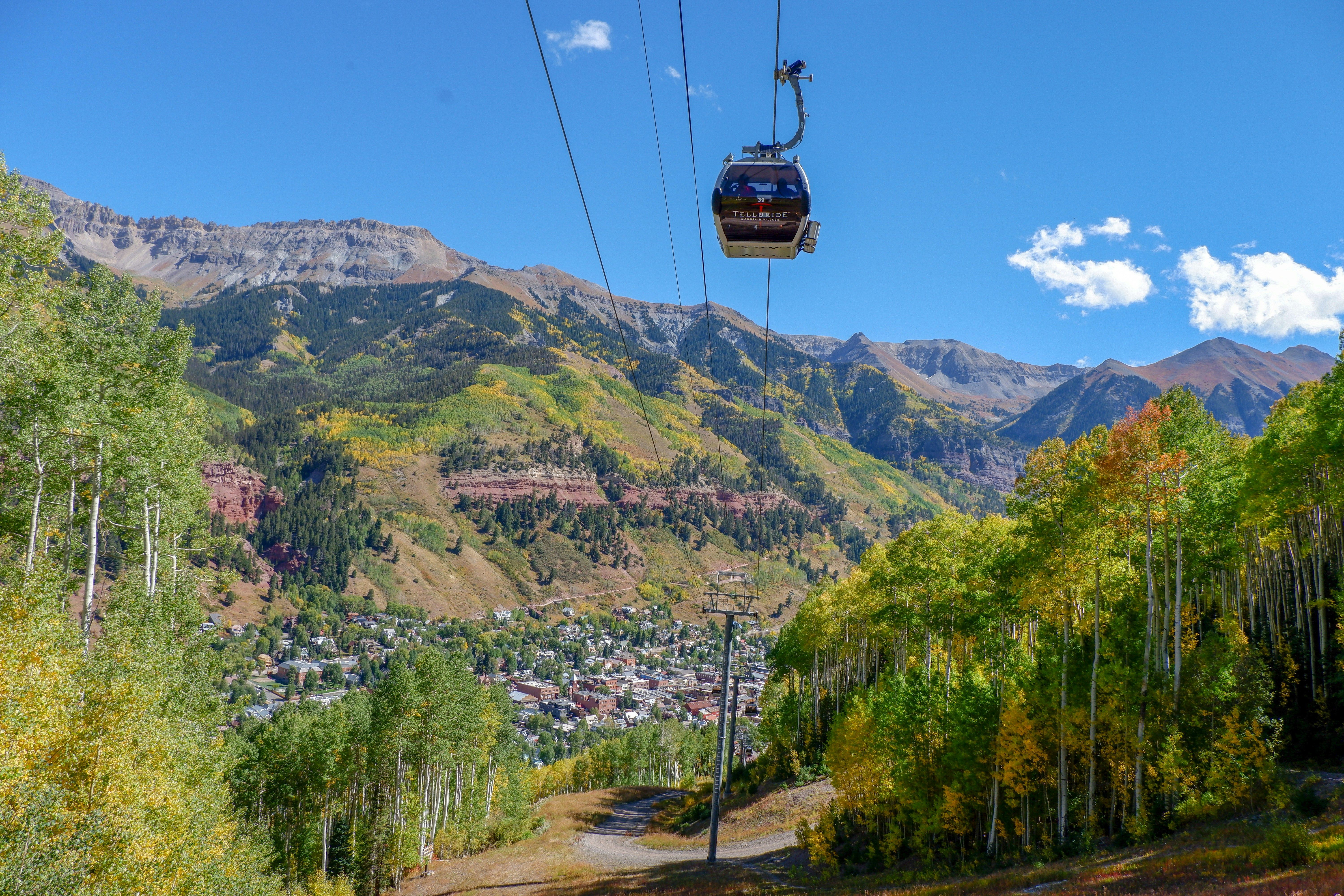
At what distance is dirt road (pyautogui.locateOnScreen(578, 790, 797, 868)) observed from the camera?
41250 millimetres

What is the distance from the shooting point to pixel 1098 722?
24.2 metres

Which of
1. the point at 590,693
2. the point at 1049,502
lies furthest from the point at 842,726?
the point at 590,693

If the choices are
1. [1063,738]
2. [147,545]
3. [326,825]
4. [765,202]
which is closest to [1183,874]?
[1063,738]

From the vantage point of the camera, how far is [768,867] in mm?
35688

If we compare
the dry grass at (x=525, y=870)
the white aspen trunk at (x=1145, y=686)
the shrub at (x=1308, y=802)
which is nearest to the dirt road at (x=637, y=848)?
the dry grass at (x=525, y=870)

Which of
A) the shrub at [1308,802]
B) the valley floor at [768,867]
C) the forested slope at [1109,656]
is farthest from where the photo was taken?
the forested slope at [1109,656]

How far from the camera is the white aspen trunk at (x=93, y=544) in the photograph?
23266 mm

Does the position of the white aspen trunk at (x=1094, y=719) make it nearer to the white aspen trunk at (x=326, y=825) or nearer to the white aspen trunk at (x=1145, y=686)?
the white aspen trunk at (x=1145, y=686)

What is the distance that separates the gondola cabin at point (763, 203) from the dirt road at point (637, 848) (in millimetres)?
35759

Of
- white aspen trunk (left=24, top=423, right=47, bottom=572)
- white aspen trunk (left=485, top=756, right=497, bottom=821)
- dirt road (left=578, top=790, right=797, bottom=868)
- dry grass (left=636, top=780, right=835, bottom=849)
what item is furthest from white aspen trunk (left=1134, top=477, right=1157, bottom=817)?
white aspen trunk (left=485, top=756, right=497, bottom=821)

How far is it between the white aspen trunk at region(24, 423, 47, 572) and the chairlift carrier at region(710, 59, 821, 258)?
910 inches

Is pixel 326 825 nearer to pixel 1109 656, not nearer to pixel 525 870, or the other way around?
pixel 525 870

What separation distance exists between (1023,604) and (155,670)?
1214 inches

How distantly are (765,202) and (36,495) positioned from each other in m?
25.7
